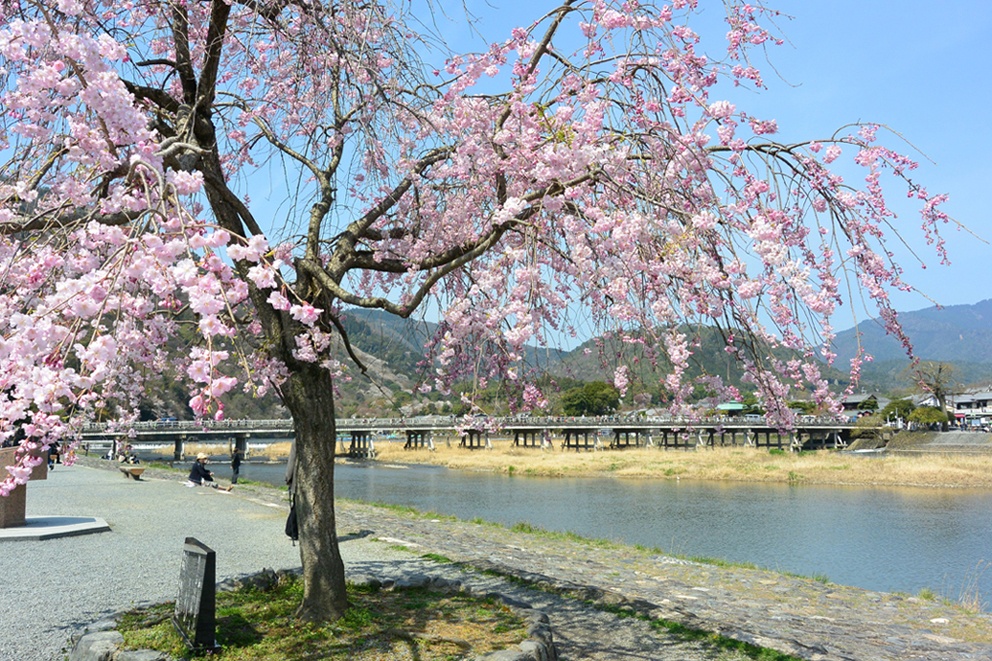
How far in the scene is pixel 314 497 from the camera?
19.7ft

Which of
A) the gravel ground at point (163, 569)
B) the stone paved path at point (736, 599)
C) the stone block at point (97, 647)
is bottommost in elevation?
the stone paved path at point (736, 599)

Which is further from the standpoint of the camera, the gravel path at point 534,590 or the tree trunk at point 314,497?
the gravel path at point 534,590

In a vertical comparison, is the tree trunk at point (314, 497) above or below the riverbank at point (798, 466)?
above

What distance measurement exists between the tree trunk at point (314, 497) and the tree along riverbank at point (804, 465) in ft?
116

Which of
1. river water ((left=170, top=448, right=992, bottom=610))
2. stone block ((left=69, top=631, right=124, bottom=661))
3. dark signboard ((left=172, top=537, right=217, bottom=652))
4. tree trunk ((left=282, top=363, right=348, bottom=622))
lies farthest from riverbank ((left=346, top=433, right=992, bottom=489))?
stone block ((left=69, top=631, right=124, bottom=661))

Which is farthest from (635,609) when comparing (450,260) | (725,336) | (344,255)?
(344,255)

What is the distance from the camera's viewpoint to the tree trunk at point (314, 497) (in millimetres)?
6004

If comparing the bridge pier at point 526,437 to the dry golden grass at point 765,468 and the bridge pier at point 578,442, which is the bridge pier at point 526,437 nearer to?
the bridge pier at point 578,442

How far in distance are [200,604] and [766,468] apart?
132 ft

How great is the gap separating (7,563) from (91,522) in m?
3.38

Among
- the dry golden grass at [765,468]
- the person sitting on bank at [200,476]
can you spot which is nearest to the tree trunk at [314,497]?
the person sitting on bank at [200,476]

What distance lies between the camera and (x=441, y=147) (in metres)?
6.69

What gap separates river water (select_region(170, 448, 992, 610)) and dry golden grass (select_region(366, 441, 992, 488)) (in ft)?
10.4

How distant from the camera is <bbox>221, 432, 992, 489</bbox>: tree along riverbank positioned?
36.7 meters
